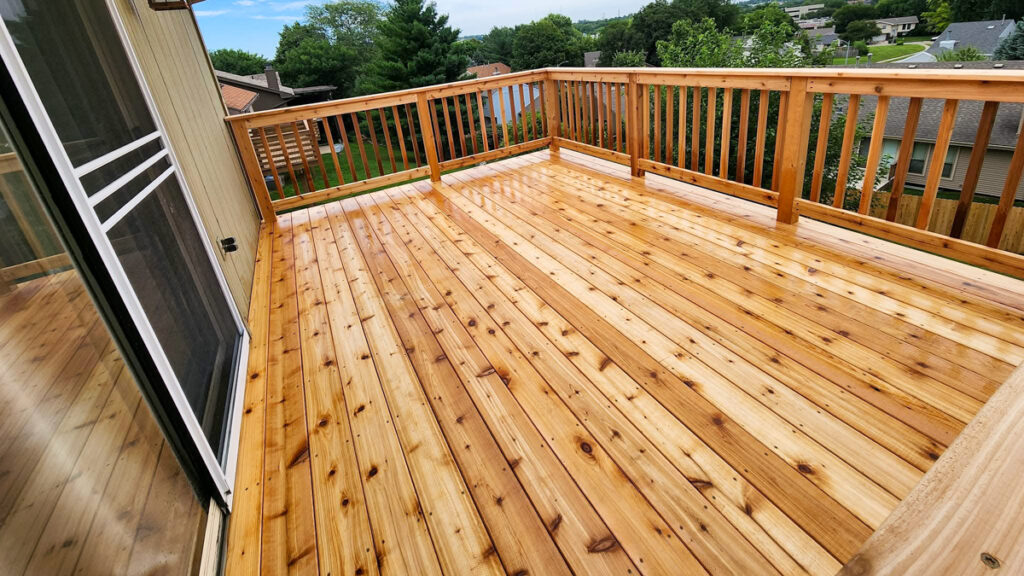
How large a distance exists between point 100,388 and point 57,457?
213mm

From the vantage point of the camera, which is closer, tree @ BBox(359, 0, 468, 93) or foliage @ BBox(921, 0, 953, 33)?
tree @ BBox(359, 0, 468, 93)

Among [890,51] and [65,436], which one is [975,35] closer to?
[890,51]

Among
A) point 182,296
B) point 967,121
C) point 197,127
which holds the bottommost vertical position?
point 967,121

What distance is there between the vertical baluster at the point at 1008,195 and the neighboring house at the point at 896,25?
100 ft

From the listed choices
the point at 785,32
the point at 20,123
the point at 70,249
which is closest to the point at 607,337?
the point at 70,249

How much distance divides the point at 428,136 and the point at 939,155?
3.91m

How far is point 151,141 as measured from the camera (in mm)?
1944

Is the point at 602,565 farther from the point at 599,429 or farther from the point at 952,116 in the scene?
the point at 952,116

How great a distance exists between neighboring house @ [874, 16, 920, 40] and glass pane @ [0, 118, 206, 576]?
110 feet

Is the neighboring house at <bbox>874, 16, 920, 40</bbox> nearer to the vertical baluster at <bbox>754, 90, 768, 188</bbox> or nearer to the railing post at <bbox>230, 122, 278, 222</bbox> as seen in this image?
the vertical baluster at <bbox>754, 90, 768, 188</bbox>

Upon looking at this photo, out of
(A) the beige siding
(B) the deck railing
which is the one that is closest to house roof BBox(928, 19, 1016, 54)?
(B) the deck railing

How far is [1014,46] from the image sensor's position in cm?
1487

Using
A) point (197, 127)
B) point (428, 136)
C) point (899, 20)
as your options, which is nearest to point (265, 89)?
point (428, 136)

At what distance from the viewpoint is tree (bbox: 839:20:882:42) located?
2500 cm
